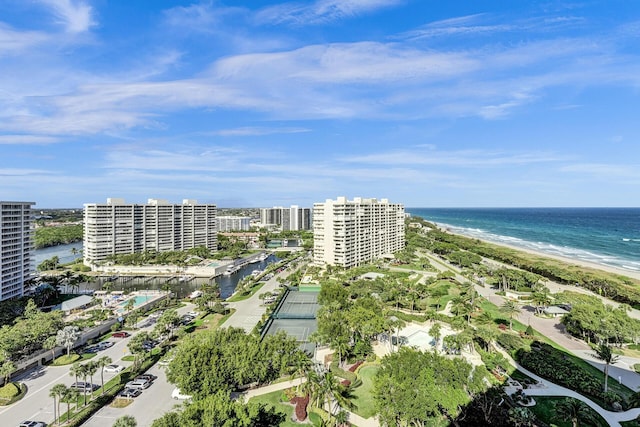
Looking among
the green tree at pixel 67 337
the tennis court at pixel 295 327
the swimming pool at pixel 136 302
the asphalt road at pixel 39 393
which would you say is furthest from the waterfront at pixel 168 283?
the asphalt road at pixel 39 393

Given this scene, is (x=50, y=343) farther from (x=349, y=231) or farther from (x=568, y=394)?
(x=349, y=231)

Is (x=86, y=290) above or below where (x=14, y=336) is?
below

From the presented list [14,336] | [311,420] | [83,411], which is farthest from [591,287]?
[14,336]

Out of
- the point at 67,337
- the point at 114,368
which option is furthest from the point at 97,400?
the point at 67,337

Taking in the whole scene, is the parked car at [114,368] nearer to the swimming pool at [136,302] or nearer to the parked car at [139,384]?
the parked car at [139,384]

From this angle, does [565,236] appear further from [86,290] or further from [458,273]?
[86,290]

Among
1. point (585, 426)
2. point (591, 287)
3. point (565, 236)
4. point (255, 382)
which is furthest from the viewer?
point (565, 236)

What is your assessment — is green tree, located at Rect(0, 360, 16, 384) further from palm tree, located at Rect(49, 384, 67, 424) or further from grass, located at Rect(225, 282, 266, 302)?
grass, located at Rect(225, 282, 266, 302)
